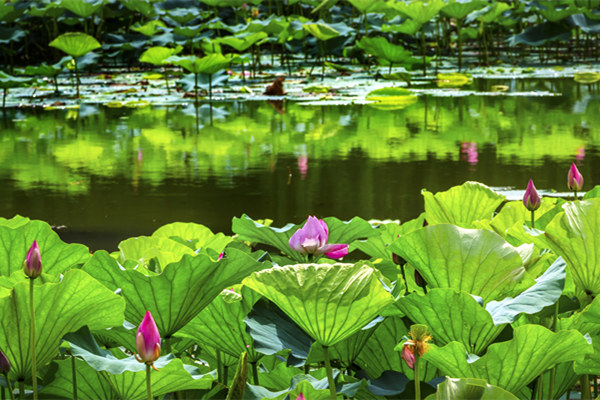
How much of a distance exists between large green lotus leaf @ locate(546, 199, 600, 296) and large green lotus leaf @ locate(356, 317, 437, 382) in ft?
0.58

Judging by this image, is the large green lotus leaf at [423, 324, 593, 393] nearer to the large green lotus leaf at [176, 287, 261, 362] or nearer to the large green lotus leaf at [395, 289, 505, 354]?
the large green lotus leaf at [395, 289, 505, 354]

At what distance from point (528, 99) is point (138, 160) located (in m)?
3.28

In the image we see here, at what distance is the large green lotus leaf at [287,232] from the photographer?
1.00 metres

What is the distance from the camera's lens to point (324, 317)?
0.67 m

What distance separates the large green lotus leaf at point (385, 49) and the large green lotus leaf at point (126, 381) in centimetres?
674

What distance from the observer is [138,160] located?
3.66 m

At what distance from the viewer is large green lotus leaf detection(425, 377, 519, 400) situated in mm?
544

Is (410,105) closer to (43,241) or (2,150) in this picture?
(2,150)

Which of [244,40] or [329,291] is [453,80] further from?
[329,291]

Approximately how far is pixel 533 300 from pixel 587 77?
730cm

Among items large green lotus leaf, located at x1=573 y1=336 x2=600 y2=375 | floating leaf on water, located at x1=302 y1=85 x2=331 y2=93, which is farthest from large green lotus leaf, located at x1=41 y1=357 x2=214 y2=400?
floating leaf on water, located at x1=302 y1=85 x2=331 y2=93

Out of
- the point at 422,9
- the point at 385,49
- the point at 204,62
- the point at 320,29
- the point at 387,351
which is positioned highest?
the point at 422,9

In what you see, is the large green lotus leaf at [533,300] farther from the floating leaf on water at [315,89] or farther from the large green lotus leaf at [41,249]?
the floating leaf on water at [315,89]

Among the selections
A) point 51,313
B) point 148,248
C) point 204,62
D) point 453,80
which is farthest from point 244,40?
point 51,313
